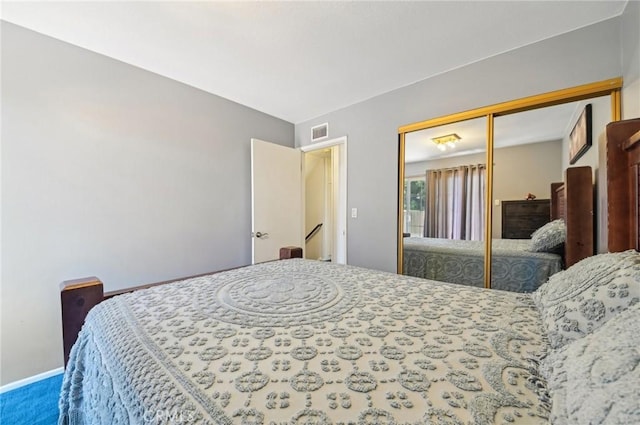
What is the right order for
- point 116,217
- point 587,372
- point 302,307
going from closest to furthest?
1. point 587,372
2. point 302,307
3. point 116,217

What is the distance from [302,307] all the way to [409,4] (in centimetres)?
180

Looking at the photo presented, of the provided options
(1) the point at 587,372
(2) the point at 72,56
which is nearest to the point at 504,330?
(1) the point at 587,372

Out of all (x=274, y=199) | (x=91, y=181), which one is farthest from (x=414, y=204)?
(x=91, y=181)

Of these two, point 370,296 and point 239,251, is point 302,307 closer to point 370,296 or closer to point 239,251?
point 370,296

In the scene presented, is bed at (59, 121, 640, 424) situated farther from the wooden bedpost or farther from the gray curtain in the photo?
the gray curtain

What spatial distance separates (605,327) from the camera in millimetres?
623

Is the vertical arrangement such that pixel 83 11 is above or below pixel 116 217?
above

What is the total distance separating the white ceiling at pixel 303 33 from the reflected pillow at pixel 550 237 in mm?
1294

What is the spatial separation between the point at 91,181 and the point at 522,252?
132 inches

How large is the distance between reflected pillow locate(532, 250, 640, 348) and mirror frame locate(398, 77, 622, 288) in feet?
3.87

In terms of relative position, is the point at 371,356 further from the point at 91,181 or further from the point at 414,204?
the point at 91,181

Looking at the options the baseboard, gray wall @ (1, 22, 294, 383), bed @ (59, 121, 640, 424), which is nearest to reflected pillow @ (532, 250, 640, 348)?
bed @ (59, 121, 640, 424)

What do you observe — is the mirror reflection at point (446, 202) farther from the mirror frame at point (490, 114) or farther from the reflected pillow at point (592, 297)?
the reflected pillow at point (592, 297)

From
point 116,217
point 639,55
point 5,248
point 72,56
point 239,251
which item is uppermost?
point 72,56
